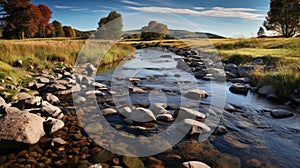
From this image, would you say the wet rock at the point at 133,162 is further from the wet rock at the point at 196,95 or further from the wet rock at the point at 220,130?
the wet rock at the point at 196,95

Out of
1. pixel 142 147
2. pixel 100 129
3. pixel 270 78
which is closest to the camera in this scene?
pixel 142 147

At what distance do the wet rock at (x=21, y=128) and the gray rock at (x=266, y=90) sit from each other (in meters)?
7.58

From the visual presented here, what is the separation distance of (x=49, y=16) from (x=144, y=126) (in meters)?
49.6

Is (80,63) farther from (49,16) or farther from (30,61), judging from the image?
(49,16)

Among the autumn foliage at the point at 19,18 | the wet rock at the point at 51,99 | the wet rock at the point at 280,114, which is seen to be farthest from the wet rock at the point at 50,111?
the autumn foliage at the point at 19,18

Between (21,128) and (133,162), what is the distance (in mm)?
2162

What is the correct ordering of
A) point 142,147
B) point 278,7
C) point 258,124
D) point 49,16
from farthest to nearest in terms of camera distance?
point 49,16 < point 278,7 < point 258,124 < point 142,147

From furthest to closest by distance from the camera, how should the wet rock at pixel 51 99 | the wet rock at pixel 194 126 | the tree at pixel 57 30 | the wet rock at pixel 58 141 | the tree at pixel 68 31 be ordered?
the tree at pixel 68 31
the tree at pixel 57 30
the wet rock at pixel 51 99
the wet rock at pixel 194 126
the wet rock at pixel 58 141

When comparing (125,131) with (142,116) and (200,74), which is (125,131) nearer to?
(142,116)

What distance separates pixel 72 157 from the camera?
392 centimetres

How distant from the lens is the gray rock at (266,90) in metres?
8.43

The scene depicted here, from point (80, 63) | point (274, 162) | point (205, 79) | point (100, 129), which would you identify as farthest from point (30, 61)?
point (274, 162)

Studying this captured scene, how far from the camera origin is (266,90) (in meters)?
8.54

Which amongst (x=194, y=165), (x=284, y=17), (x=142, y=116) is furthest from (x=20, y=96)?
(x=284, y=17)
